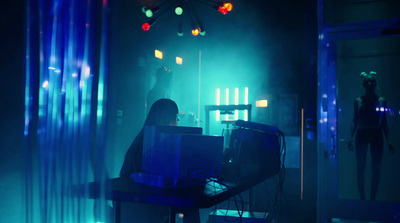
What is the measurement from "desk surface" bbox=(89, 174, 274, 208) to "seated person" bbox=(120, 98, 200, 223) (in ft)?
1.02

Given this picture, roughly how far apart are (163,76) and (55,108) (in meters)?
2.49

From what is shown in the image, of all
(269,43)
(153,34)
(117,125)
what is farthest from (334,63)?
(117,125)

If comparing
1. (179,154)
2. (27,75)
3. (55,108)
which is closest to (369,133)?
(179,154)

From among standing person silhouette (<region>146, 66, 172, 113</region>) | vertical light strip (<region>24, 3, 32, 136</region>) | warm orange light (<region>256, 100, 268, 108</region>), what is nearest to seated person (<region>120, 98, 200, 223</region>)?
vertical light strip (<region>24, 3, 32, 136</region>)

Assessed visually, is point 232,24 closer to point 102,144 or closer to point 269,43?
point 269,43

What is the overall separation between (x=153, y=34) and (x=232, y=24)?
7.29 feet

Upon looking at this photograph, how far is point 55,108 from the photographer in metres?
2.42

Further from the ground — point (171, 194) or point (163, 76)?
point (163, 76)

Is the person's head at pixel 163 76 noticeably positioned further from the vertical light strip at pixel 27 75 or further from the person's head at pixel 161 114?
the vertical light strip at pixel 27 75

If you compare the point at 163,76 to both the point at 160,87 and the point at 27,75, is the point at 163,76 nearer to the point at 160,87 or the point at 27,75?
the point at 160,87

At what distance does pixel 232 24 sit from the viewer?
6383 millimetres

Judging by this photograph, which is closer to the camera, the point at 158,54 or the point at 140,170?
the point at 140,170

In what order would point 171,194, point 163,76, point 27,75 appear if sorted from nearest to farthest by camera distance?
point 171,194, point 27,75, point 163,76

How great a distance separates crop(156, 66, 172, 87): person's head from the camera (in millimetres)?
4737
